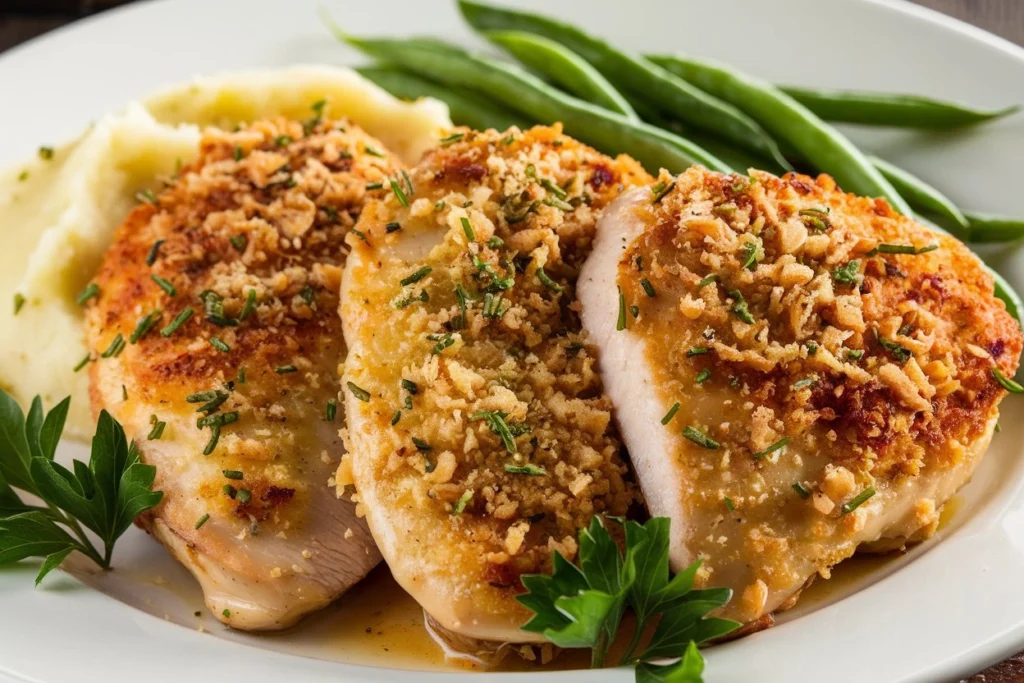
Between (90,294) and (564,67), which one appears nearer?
(90,294)

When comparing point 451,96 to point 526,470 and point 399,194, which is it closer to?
point 399,194

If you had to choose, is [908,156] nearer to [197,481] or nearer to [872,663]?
[872,663]

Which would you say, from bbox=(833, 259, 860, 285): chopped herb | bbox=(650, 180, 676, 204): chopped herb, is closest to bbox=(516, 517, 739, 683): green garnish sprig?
bbox=(833, 259, 860, 285): chopped herb

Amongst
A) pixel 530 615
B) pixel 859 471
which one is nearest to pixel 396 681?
pixel 530 615

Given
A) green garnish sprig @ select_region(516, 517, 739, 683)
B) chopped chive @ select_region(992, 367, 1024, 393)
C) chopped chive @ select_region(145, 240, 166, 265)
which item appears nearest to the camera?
green garnish sprig @ select_region(516, 517, 739, 683)

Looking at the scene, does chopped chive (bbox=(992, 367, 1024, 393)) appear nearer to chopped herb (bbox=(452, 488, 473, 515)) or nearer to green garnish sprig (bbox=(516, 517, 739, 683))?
green garnish sprig (bbox=(516, 517, 739, 683))

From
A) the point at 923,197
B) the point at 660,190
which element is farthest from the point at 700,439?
the point at 923,197
